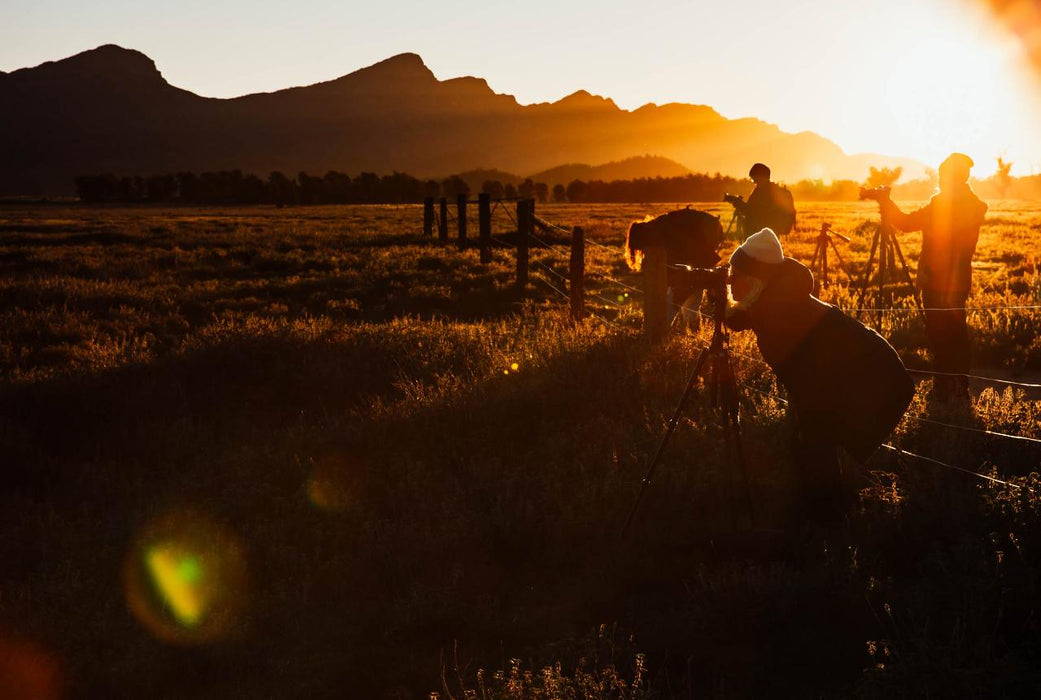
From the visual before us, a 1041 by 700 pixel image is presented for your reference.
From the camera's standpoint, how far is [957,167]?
7.47m

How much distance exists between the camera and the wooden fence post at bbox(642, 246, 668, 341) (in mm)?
7918

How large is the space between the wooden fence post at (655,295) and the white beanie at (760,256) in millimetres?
3493

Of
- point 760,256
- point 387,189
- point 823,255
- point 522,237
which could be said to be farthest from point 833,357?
point 387,189

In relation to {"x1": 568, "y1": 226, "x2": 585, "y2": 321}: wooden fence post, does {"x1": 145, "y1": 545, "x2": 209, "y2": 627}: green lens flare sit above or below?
below

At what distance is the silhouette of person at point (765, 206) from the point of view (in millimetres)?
10523

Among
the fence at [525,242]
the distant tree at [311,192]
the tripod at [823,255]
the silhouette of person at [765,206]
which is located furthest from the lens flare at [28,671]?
the distant tree at [311,192]

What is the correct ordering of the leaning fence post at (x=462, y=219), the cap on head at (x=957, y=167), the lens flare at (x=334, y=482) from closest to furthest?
the lens flare at (x=334, y=482) → the cap on head at (x=957, y=167) → the leaning fence post at (x=462, y=219)

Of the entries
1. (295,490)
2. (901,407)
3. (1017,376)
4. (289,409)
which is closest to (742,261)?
(901,407)

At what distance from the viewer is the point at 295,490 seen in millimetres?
6027

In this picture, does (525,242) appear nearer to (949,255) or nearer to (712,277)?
(949,255)

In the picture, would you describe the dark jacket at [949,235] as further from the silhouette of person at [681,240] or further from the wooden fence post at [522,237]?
the wooden fence post at [522,237]

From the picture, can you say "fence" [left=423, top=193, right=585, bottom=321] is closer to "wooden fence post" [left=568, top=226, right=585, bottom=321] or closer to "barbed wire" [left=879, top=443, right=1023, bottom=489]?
"wooden fence post" [left=568, top=226, right=585, bottom=321]

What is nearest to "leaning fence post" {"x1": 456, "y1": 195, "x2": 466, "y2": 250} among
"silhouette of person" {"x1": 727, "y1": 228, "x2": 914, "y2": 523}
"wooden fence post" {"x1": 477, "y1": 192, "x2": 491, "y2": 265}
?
"wooden fence post" {"x1": 477, "y1": 192, "x2": 491, "y2": 265}

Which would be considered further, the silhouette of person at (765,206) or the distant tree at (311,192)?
the distant tree at (311,192)
